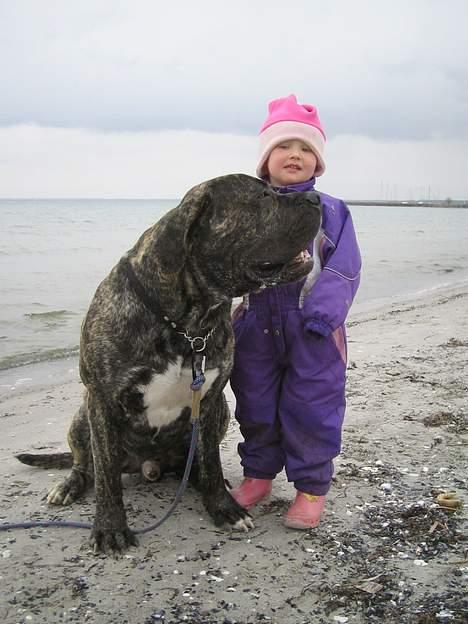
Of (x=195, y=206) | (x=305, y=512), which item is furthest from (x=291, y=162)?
(x=305, y=512)

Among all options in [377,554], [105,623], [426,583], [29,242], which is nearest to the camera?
[105,623]

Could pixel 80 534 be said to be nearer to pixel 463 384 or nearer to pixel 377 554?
pixel 377 554

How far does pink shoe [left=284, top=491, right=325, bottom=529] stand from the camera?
10.8 ft

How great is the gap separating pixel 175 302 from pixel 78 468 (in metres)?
1.37

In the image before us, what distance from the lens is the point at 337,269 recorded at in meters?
3.29

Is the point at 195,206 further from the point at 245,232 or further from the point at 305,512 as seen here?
the point at 305,512

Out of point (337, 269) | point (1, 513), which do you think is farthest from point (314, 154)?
point (1, 513)

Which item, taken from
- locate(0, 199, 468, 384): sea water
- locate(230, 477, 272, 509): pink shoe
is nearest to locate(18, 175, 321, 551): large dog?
locate(230, 477, 272, 509): pink shoe

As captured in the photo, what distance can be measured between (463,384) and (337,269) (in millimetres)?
3027

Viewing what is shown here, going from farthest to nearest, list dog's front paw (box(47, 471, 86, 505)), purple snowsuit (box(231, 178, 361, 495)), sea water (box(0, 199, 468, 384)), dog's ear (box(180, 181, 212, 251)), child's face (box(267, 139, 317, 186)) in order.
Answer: sea water (box(0, 199, 468, 384)) < dog's front paw (box(47, 471, 86, 505)) < child's face (box(267, 139, 317, 186)) < purple snowsuit (box(231, 178, 361, 495)) < dog's ear (box(180, 181, 212, 251))

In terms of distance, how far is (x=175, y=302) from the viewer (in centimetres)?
301

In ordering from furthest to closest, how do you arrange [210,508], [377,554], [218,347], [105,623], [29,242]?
[29,242]
[210,508]
[218,347]
[377,554]
[105,623]

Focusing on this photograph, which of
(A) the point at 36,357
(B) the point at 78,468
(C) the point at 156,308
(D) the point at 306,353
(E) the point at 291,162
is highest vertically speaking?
(E) the point at 291,162

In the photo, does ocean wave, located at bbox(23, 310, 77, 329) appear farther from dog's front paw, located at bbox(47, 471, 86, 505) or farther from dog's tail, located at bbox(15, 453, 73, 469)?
dog's front paw, located at bbox(47, 471, 86, 505)
